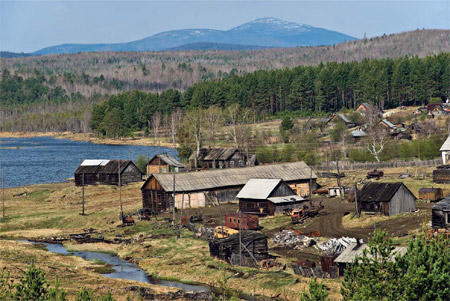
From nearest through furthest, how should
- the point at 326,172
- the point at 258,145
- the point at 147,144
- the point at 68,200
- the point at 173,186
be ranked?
the point at 173,186, the point at 68,200, the point at 326,172, the point at 258,145, the point at 147,144

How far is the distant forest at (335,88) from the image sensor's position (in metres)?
160

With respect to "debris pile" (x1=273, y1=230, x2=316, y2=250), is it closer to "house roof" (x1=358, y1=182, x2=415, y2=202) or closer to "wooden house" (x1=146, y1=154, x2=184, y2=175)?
"house roof" (x1=358, y1=182, x2=415, y2=202)

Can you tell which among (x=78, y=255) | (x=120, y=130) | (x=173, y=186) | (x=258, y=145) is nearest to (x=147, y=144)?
(x=120, y=130)

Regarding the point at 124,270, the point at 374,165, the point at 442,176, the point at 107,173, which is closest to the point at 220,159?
the point at 107,173

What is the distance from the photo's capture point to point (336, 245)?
168 ft

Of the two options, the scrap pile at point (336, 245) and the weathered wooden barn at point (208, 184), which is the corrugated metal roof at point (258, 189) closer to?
the weathered wooden barn at point (208, 184)

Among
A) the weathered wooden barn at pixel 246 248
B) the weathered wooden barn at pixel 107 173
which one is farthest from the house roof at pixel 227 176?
the weathered wooden barn at pixel 246 248

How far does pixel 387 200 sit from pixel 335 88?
11941 centimetres

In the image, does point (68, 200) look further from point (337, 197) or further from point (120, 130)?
point (120, 130)

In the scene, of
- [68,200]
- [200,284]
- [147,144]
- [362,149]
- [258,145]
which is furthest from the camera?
[147,144]

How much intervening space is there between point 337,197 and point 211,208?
48.2 feet

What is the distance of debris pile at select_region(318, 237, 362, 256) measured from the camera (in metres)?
50.4

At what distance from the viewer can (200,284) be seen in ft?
152

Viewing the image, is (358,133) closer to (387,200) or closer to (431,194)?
(431,194)
